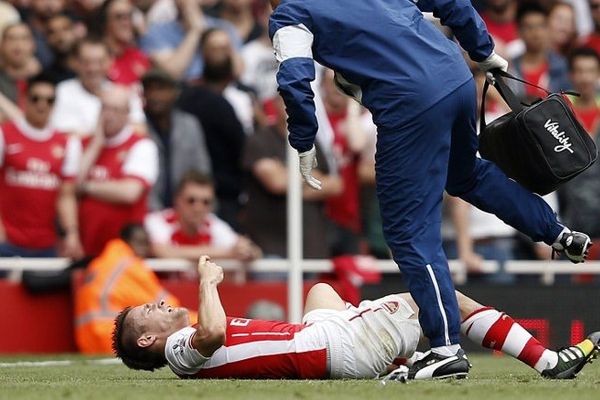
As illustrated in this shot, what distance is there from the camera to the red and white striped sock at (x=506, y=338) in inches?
292

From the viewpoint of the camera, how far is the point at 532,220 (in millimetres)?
7793

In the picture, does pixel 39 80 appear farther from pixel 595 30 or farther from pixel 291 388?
pixel 291 388

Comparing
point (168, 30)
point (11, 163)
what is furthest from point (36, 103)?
point (168, 30)

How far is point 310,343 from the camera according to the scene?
24.0ft

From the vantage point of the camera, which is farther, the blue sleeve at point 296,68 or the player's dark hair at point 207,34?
the player's dark hair at point 207,34

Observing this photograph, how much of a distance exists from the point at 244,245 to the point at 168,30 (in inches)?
125

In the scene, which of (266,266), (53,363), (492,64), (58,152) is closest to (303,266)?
(266,266)

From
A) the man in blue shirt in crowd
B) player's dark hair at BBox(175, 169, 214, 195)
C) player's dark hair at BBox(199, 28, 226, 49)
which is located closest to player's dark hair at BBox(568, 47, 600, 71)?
player's dark hair at BBox(199, 28, 226, 49)

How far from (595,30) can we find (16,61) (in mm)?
5593

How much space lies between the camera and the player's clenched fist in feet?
24.1

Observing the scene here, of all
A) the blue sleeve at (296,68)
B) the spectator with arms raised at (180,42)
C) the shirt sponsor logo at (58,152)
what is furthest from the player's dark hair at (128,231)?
the blue sleeve at (296,68)

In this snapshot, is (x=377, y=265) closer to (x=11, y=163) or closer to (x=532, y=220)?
(x=11, y=163)

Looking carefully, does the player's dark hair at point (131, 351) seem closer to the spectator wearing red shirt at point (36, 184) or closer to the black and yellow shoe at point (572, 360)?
the black and yellow shoe at point (572, 360)

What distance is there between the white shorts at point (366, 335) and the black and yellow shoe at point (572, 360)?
0.68m
